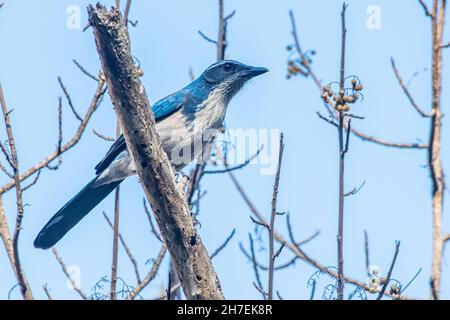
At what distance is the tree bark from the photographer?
446cm

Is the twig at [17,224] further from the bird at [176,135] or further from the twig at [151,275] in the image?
the bird at [176,135]

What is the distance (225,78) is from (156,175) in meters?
3.14

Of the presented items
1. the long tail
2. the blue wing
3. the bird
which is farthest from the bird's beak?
the long tail

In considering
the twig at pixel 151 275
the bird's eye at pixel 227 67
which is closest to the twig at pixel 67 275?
the twig at pixel 151 275

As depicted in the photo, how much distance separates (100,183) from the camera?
727 cm

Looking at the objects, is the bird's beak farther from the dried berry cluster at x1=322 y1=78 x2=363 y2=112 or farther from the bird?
the dried berry cluster at x1=322 y1=78 x2=363 y2=112

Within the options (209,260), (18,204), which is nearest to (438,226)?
(209,260)

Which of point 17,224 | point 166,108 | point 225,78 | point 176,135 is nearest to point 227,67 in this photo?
point 225,78

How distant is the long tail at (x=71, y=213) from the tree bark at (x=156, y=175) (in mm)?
2118

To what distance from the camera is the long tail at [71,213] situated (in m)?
6.54

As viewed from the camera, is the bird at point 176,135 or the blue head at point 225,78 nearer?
the bird at point 176,135
